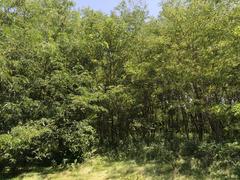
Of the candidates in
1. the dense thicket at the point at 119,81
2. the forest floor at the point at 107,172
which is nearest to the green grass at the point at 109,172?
the forest floor at the point at 107,172

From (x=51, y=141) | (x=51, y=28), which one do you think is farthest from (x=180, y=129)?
(x=51, y=28)

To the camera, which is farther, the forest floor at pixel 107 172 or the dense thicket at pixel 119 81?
the dense thicket at pixel 119 81

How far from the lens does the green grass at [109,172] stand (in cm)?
1160

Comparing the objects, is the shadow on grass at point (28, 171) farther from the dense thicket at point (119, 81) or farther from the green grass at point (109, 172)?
the dense thicket at point (119, 81)

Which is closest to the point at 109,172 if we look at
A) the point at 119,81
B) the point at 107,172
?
the point at 107,172

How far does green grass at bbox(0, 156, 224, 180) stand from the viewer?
457 inches

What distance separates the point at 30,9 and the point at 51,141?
7.63 meters

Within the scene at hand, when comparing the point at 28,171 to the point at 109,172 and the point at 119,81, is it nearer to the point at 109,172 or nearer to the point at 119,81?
the point at 109,172

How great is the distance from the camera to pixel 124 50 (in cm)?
1703

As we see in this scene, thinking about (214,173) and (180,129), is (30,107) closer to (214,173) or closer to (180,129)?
(214,173)

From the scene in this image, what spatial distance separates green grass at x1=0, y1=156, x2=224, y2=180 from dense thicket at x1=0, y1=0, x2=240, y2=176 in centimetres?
76

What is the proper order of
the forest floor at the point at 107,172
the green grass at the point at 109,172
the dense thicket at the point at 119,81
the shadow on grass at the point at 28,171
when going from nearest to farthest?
the green grass at the point at 109,172 → the forest floor at the point at 107,172 → the dense thicket at the point at 119,81 → the shadow on grass at the point at 28,171

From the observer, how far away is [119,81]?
17.1m

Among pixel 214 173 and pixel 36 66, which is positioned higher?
pixel 36 66
